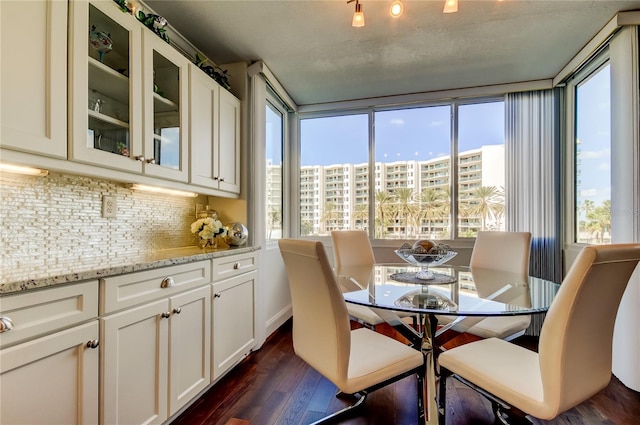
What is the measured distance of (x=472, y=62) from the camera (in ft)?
8.80

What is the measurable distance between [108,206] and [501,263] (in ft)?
9.27

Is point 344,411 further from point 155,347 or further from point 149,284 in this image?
point 149,284

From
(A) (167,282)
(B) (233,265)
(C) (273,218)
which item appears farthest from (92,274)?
(C) (273,218)

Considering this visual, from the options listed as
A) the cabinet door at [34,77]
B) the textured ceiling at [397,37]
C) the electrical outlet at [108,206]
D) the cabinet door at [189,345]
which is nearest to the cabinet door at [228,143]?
the textured ceiling at [397,37]

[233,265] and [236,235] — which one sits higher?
[236,235]

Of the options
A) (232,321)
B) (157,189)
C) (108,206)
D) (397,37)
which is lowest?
(232,321)

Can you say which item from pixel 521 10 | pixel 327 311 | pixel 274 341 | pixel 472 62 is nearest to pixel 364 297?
pixel 327 311

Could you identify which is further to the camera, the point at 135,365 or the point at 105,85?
the point at 105,85

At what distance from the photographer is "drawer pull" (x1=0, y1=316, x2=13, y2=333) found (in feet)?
2.92

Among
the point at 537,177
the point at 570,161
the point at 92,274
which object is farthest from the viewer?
the point at 537,177

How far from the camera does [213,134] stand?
2.26 m

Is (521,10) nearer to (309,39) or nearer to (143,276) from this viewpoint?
(309,39)

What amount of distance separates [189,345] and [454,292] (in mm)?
1540

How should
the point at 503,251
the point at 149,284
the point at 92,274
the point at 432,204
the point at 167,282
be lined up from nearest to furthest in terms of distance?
1. the point at 92,274
2. the point at 149,284
3. the point at 167,282
4. the point at 503,251
5. the point at 432,204
